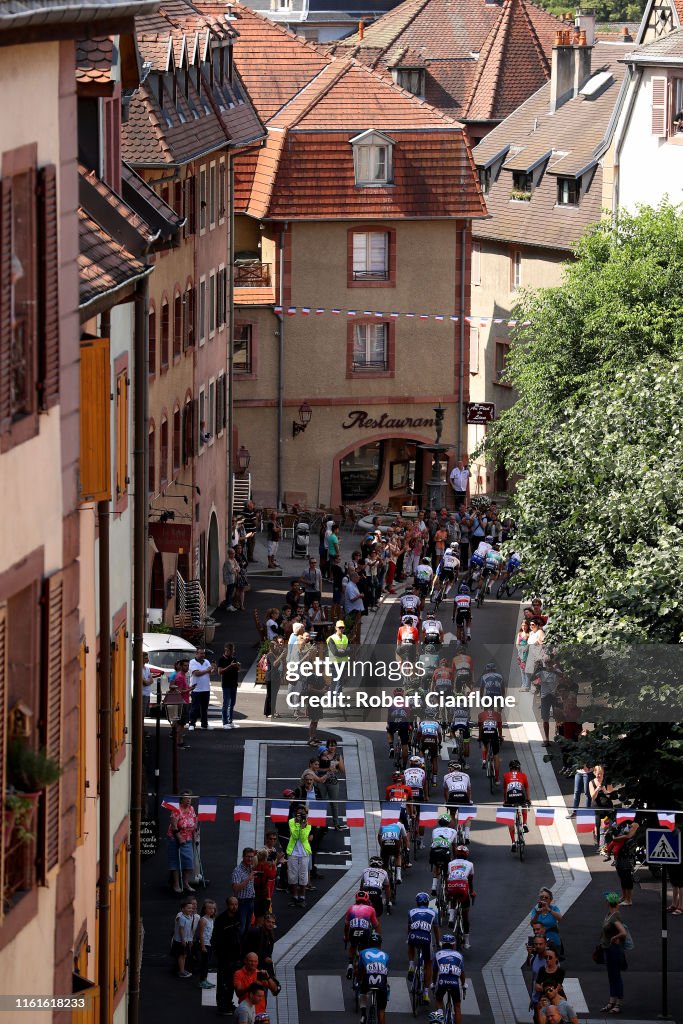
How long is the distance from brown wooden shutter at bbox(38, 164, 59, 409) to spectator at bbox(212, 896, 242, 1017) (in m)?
16.0

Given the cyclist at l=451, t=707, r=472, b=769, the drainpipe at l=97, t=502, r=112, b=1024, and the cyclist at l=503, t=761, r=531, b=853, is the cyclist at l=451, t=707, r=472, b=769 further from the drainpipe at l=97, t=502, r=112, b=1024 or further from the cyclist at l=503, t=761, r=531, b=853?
the drainpipe at l=97, t=502, r=112, b=1024

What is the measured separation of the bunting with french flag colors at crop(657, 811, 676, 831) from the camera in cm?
2853

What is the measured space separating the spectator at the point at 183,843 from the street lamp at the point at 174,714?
4.16 meters

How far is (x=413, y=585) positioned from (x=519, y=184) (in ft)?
80.9

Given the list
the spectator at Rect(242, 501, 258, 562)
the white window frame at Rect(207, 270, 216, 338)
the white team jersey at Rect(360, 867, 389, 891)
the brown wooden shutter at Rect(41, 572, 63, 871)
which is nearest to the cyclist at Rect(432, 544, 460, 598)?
the spectator at Rect(242, 501, 258, 562)

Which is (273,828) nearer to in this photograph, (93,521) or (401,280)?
(93,521)

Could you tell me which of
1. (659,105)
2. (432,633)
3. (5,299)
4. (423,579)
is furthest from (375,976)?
(659,105)

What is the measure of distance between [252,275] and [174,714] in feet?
89.8

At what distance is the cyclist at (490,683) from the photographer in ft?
130

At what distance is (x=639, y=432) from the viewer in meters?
32.8

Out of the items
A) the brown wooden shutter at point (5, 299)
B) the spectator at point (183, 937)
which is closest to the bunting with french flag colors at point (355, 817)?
the spectator at point (183, 937)

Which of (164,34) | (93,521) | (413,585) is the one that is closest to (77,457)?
(93,521)

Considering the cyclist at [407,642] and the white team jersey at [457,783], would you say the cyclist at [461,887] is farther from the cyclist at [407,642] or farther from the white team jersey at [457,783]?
the cyclist at [407,642]

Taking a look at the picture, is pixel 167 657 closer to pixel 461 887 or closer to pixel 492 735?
pixel 492 735
